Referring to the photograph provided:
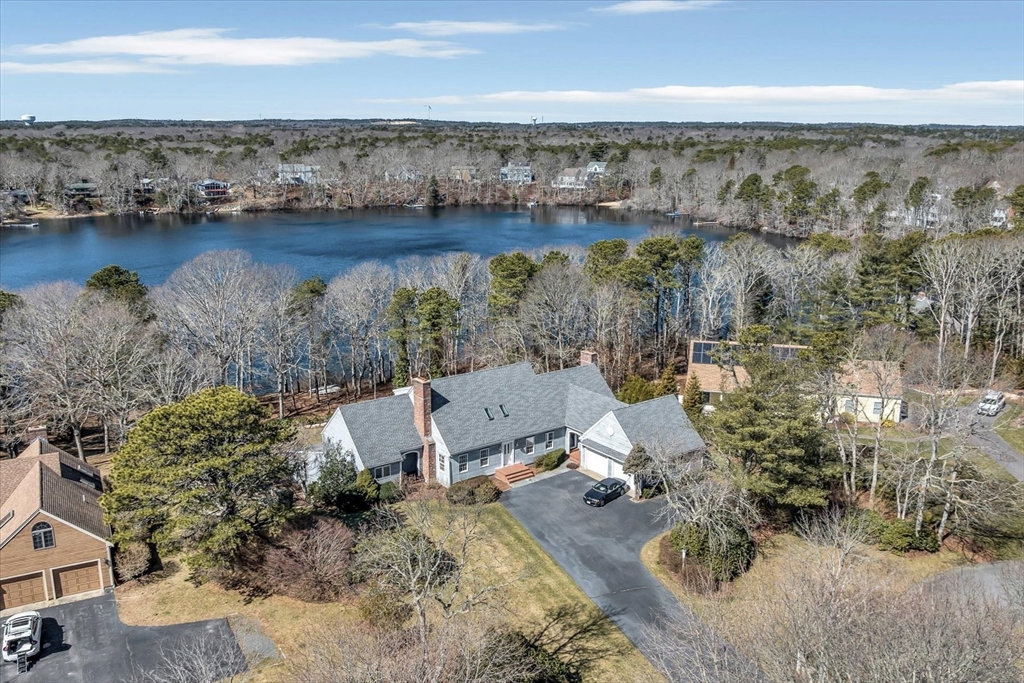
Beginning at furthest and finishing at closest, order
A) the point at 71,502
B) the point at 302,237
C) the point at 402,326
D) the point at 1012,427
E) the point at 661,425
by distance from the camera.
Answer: the point at 302,237, the point at 402,326, the point at 1012,427, the point at 661,425, the point at 71,502

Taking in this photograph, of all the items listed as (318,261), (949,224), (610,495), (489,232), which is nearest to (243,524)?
(610,495)

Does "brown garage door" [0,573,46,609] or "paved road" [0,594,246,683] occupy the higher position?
"brown garage door" [0,573,46,609]

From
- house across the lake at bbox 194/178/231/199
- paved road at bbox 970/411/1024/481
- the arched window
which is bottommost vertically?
paved road at bbox 970/411/1024/481

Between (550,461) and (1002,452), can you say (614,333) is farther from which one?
(1002,452)

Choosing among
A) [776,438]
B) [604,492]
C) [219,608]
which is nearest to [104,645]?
[219,608]

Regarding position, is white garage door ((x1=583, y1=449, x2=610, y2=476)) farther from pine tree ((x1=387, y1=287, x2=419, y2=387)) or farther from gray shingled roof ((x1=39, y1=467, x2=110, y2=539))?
gray shingled roof ((x1=39, y1=467, x2=110, y2=539))

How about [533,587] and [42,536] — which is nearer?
[42,536]

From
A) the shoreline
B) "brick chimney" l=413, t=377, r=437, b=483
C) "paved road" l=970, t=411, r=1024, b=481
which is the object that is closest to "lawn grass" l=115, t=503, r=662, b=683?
"brick chimney" l=413, t=377, r=437, b=483
